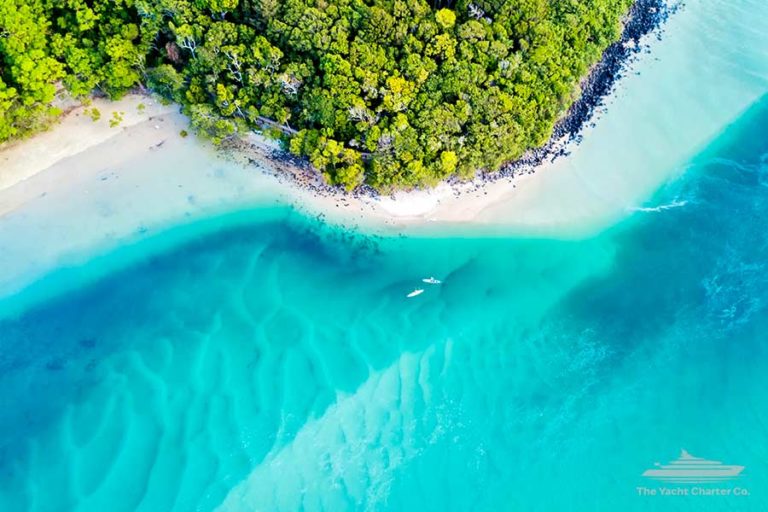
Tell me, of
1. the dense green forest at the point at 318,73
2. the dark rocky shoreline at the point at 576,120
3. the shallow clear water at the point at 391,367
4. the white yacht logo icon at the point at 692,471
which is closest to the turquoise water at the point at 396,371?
the shallow clear water at the point at 391,367

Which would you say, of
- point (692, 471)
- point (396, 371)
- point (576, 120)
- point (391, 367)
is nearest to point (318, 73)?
point (576, 120)

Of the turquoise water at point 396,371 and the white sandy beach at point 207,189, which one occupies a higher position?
the white sandy beach at point 207,189

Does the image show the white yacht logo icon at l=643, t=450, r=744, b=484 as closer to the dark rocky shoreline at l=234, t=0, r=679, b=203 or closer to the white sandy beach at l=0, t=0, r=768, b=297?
the white sandy beach at l=0, t=0, r=768, b=297

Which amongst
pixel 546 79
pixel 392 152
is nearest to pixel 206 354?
pixel 392 152

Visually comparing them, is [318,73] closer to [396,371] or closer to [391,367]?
[391,367]

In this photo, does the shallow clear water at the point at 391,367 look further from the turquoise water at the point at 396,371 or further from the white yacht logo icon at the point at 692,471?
the white yacht logo icon at the point at 692,471

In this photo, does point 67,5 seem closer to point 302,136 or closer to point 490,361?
point 302,136
